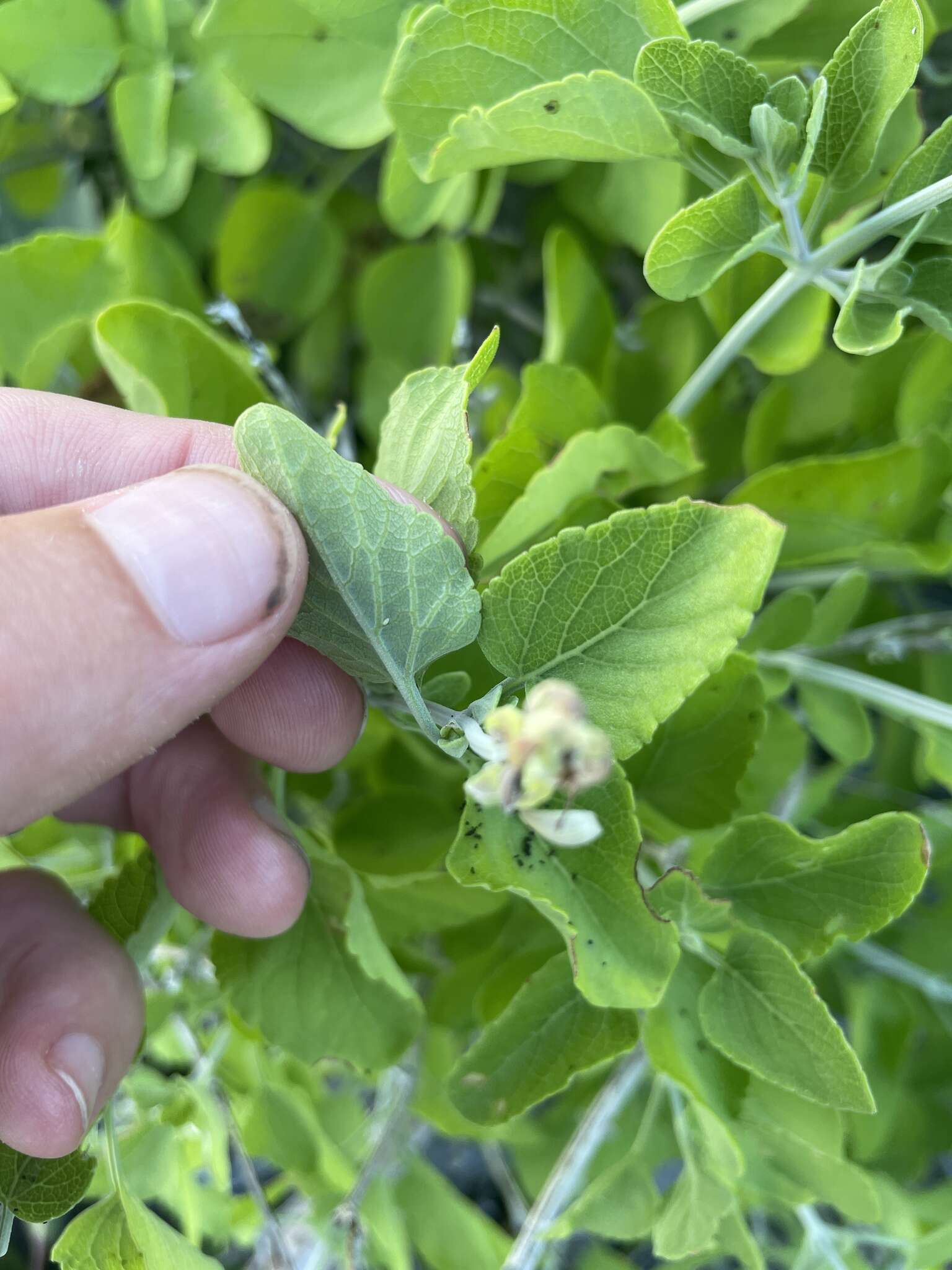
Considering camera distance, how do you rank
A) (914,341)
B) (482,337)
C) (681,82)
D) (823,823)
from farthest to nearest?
(482,337)
(823,823)
(914,341)
(681,82)

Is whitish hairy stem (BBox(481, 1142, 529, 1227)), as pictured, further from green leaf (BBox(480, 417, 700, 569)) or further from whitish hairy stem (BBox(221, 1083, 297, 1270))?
green leaf (BBox(480, 417, 700, 569))

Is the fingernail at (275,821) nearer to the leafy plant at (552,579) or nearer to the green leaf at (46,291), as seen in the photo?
the leafy plant at (552,579)

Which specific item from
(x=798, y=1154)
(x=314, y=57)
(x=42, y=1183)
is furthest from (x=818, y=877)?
(x=314, y=57)

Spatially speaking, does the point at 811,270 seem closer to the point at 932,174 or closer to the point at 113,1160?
the point at 932,174

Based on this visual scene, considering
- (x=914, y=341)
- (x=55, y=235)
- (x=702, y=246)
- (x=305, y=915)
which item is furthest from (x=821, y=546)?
(x=55, y=235)

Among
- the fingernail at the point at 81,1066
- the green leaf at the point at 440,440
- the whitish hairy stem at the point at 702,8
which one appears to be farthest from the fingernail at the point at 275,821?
the whitish hairy stem at the point at 702,8

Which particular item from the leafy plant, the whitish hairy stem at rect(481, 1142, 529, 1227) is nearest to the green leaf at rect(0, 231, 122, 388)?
the leafy plant

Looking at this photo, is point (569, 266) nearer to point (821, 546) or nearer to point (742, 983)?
point (821, 546)
